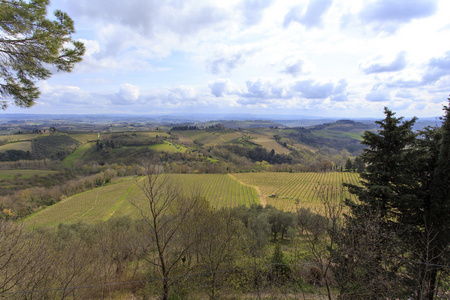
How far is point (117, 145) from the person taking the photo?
420 ft

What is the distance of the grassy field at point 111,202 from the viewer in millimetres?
46312

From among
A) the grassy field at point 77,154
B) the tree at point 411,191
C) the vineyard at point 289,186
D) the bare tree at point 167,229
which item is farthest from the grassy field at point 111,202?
the grassy field at point 77,154

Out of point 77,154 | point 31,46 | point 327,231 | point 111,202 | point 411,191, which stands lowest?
point 111,202

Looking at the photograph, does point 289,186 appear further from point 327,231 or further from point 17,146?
point 17,146

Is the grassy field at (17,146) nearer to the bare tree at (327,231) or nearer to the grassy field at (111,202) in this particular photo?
the grassy field at (111,202)

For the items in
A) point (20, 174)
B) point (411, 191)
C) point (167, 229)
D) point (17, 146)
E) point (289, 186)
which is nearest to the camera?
point (411, 191)

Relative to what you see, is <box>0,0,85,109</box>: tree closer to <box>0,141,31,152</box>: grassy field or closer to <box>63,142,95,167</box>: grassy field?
<box>63,142,95,167</box>: grassy field

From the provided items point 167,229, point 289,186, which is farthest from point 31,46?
point 289,186

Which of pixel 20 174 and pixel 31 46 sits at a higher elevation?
pixel 31 46

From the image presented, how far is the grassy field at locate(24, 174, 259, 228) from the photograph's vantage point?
152ft

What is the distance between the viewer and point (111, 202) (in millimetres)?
55438

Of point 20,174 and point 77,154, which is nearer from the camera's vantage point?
point 20,174

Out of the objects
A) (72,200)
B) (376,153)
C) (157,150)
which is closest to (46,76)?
(376,153)

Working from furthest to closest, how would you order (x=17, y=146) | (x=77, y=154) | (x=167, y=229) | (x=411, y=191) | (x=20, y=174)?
(x=77, y=154) < (x=17, y=146) < (x=20, y=174) < (x=167, y=229) < (x=411, y=191)
